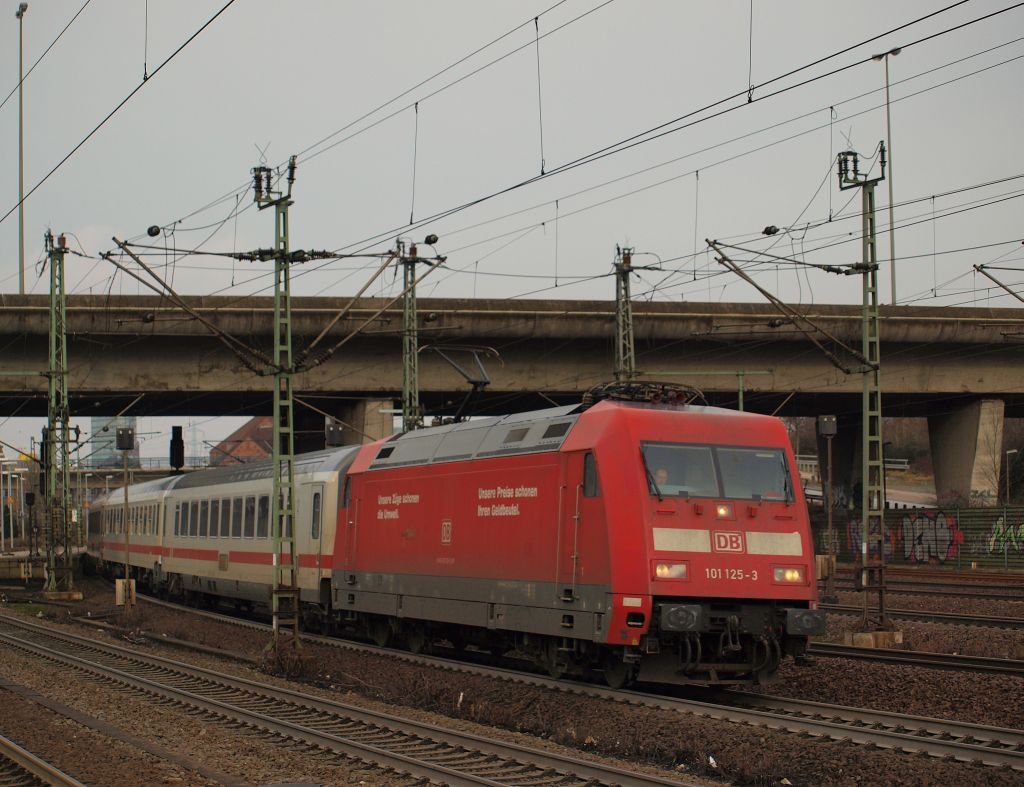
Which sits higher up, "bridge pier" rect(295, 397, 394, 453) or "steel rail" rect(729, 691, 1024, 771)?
"bridge pier" rect(295, 397, 394, 453)

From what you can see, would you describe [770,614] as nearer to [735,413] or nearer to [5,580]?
[735,413]

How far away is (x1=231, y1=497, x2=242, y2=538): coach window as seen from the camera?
2942cm

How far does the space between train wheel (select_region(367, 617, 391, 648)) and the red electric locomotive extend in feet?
13.8

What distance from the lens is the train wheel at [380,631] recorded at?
73.2 feet

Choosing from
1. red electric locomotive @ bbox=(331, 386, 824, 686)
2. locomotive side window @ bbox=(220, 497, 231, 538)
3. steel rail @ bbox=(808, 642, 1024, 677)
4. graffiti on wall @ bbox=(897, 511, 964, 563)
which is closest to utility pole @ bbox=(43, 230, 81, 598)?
locomotive side window @ bbox=(220, 497, 231, 538)

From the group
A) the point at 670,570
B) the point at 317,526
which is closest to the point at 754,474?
the point at 670,570

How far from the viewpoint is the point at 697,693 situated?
16172 mm

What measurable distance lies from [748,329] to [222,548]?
20.0 meters

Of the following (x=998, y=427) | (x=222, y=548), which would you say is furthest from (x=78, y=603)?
(x=998, y=427)

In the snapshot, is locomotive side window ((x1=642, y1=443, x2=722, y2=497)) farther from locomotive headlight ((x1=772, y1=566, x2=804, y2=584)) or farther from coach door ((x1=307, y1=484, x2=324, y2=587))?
coach door ((x1=307, y1=484, x2=324, y2=587))

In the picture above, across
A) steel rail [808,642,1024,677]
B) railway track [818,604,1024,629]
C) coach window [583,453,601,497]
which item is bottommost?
railway track [818,604,1024,629]

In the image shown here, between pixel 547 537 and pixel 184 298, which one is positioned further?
pixel 184 298

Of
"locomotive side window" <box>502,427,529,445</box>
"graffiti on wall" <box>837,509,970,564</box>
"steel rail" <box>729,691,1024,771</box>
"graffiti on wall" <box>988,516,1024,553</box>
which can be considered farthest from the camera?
"graffiti on wall" <box>837,509,970,564</box>

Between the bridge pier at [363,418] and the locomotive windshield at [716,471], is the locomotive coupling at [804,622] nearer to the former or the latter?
the locomotive windshield at [716,471]
